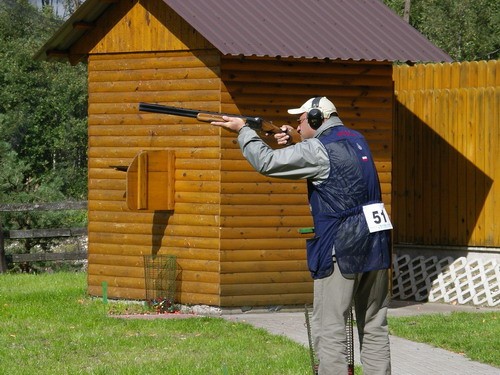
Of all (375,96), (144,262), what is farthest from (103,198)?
(375,96)

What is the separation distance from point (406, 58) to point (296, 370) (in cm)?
583

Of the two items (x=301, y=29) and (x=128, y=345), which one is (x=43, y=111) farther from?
(x=128, y=345)

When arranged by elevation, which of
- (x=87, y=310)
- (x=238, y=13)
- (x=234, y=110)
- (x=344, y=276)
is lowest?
(x=87, y=310)

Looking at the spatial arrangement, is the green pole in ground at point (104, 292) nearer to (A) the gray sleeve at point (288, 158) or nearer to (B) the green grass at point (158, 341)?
(B) the green grass at point (158, 341)

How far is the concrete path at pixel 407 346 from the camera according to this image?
1067 centimetres

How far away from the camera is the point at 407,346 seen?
1204 cm

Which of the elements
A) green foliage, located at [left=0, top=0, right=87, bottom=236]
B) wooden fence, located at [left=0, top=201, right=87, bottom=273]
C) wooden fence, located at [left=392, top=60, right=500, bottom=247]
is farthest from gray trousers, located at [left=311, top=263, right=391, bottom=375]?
green foliage, located at [left=0, top=0, right=87, bottom=236]

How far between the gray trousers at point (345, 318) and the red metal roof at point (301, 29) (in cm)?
584

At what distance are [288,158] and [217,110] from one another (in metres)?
6.42

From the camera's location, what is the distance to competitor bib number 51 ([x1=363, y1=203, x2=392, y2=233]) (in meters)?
8.23

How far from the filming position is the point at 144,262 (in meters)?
15.1

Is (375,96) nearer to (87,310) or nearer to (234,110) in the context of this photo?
(234,110)

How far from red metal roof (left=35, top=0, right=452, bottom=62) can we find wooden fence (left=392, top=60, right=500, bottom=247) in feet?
5.47

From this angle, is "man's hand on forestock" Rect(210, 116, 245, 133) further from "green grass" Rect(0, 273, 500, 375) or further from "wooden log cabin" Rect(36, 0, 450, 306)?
"wooden log cabin" Rect(36, 0, 450, 306)
